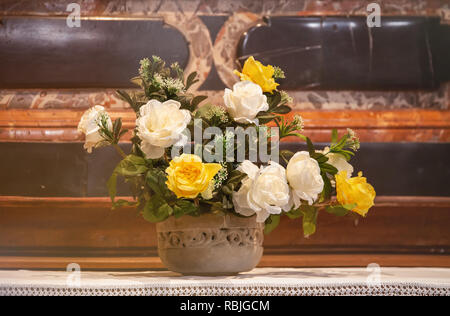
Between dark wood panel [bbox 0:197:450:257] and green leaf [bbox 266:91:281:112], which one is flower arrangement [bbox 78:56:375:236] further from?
dark wood panel [bbox 0:197:450:257]

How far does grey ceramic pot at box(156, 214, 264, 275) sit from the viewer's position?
33.2 inches

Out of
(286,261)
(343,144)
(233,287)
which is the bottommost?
(286,261)

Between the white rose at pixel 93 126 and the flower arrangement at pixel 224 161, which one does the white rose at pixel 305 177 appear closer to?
the flower arrangement at pixel 224 161

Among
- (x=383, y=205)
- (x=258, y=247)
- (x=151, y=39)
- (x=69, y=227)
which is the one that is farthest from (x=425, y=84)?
(x=69, y=227)

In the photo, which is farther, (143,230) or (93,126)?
(143,230)

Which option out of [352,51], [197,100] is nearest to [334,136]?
[197,100]

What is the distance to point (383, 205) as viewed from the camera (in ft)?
5.30

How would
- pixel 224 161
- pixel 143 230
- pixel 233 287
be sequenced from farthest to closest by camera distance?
pixel 143 230, pixel 224 161, pixel 233 287

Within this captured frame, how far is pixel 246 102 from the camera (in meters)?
0.84

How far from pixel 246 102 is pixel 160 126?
146 millimetres

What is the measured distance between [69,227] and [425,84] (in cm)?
125

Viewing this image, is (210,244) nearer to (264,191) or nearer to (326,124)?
(264,191)

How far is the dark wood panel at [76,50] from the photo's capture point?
172 centimetres

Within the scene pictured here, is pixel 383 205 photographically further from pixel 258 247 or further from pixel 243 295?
pixel 243 295
